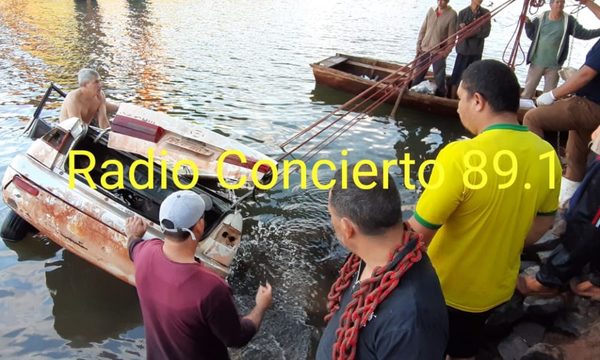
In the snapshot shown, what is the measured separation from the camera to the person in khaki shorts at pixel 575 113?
4.31 metres

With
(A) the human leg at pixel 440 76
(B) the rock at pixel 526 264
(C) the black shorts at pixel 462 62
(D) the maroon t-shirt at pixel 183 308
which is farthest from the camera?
(A) the human leg at pixel 440 76

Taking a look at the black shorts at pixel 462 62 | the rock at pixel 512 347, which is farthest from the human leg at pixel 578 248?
the black shorts at pixel 462 62

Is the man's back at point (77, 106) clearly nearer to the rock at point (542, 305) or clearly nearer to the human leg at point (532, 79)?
the rock at point (542, 305)

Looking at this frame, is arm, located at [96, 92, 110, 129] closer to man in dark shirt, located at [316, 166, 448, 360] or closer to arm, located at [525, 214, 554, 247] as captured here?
man in dark shirt, located at [316, 166, 448, 360]

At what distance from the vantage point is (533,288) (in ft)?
12.9

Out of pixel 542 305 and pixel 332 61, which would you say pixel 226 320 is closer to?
pixel 542 305

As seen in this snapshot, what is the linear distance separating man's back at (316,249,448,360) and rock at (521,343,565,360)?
2.19 meters

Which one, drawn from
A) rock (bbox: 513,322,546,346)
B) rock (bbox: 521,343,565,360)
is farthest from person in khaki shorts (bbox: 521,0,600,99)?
rock (bbox: 521,343,565,360)

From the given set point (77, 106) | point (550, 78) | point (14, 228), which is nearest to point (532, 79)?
point (550, 78)

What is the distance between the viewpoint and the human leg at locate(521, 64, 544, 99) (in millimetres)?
8959

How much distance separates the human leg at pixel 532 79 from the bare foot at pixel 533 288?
250 inches

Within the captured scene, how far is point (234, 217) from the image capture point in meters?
4.75

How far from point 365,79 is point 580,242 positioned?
861cm

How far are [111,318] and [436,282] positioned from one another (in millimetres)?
4225
